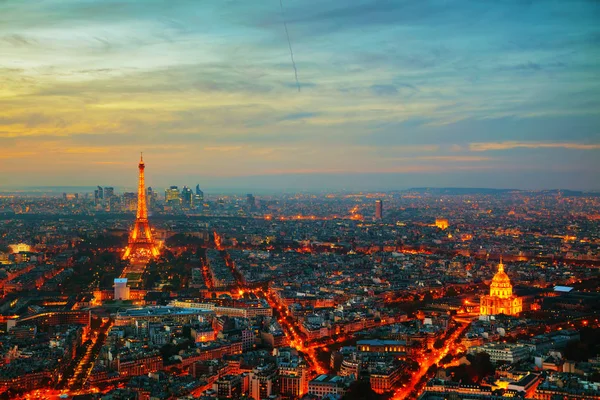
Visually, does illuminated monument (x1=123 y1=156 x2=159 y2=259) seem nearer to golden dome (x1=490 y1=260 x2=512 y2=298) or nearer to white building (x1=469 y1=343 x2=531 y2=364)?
golden dome (x1=490 y1=260 x2=512 y2=298)

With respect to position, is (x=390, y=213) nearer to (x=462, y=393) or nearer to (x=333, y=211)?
(x=333, y=211)

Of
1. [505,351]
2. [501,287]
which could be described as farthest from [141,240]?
[505,351]

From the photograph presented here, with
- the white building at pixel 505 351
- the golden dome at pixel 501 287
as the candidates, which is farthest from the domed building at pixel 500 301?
the white building at pixel 505 351

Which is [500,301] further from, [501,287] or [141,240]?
[141,240]

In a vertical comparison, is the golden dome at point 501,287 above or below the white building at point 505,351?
above

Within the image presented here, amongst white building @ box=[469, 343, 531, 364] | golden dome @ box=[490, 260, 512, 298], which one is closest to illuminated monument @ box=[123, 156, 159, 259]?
golden dome @ box=[490, 260, 512, 298]

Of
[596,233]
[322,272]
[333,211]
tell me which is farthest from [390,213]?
[322,272]

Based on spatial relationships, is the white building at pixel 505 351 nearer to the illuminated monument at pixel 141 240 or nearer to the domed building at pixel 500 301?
the domed building at pixel 500 301

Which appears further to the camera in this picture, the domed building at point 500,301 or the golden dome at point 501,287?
the golden dome at point 501,287
